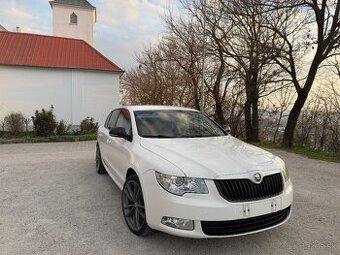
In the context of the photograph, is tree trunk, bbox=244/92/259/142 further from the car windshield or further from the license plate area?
the license plate area

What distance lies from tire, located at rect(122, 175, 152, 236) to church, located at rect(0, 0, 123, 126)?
55.7ft

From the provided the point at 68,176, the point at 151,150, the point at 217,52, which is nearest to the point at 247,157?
the point at 151,150

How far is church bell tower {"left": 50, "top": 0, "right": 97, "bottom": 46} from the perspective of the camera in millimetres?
35531

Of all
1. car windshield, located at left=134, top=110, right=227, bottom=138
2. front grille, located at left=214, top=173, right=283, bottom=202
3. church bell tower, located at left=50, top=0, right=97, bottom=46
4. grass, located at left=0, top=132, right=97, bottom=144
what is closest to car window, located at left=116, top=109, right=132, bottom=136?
car windshield, located at left=134, top=110, right=227, bottom=138

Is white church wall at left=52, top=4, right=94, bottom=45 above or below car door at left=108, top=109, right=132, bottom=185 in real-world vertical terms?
above

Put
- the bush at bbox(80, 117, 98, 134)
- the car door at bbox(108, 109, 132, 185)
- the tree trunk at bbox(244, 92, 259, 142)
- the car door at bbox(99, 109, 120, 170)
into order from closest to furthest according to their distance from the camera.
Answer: the car door at bbox(108, 109, 132, 185) < the car door at bbox(99, 109, 120, 170) < the bush at bbox(80, 117, 98, 134) < the tree trunk at bbox(244, 92, 259, 142)

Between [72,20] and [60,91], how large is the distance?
756 inches

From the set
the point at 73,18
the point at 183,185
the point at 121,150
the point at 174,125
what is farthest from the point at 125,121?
the point at 73,18

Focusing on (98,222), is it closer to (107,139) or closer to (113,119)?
(107,139)

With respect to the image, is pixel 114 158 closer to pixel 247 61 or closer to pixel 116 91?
pixel 247 61

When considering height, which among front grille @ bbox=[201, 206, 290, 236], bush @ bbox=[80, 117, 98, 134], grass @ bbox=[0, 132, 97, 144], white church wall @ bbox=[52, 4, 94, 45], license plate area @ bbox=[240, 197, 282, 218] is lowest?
grass @ bbox=[0, 132, 97, 144]

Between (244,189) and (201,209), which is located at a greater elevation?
(244,189)

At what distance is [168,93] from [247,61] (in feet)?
27.2

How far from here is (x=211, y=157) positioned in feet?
12.2
